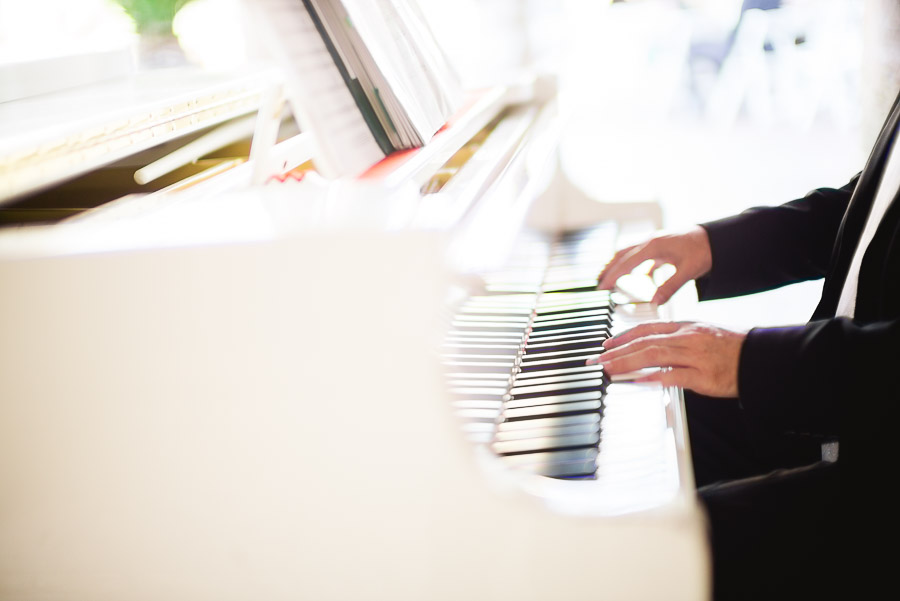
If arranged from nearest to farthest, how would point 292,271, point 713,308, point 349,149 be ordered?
point 292,271 → point 349,149 → point 713,308

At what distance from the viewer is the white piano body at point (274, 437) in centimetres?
79

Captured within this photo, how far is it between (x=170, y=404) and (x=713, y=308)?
9.43 feet

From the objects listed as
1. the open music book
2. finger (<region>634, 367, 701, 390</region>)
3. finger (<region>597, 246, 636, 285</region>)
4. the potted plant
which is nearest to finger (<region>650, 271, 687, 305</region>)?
finger (<region>597, 246, 636, 285</region>)

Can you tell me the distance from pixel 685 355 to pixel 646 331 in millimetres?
75

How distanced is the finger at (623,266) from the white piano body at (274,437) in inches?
23.3

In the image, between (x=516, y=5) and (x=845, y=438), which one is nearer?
(x=845, y=438)

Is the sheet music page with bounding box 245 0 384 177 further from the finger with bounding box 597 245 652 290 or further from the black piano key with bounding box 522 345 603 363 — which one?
the finger with bounding box 597 245 652 290

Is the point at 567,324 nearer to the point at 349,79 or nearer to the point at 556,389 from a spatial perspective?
the point at 556,389

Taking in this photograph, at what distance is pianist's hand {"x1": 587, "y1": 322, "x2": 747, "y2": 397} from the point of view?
1010mm

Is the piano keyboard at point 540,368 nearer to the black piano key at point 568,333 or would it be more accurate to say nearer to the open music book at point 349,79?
the black piano key at point 568,333

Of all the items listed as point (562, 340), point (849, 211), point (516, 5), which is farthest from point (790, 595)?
point (516, 5)

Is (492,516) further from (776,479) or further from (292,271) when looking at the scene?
(776,479)

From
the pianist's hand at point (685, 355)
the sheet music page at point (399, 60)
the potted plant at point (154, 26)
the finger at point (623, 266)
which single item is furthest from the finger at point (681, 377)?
the potted plant at point (154, 26)

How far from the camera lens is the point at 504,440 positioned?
1.07 m
